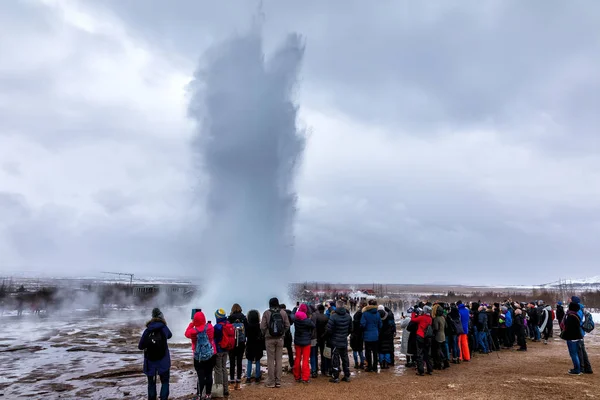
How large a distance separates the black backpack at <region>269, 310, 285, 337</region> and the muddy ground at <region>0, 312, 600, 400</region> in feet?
4.30

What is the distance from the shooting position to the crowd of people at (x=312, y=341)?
8.91 metres

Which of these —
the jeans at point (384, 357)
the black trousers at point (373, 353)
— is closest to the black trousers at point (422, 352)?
the black trousers at point (373, 353)

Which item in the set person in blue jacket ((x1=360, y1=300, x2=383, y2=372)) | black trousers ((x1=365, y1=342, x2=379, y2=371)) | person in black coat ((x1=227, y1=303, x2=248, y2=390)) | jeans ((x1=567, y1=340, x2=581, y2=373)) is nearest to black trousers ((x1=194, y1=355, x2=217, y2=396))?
person in black coat ((x1=227, y1=303, x2=248, y2=390))

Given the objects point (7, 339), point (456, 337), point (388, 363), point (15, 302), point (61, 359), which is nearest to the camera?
point (388, 363)

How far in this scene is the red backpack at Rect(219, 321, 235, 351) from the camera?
9.52 metres

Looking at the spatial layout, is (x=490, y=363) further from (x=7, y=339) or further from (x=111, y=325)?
(x=111, y=325)

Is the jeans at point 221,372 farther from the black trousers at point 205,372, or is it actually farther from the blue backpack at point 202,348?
the blue backpack at point 202,348

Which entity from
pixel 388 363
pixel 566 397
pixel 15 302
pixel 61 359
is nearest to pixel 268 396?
pixel 388 363

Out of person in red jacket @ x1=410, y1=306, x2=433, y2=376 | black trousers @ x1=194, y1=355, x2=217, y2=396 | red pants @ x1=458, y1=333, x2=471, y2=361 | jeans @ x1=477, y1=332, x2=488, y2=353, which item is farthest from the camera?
jeans @ x1=477, y1=332, x2=488, y2=353

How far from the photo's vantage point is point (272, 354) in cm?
1049

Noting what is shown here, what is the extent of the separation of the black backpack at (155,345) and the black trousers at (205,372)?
0.78 meters

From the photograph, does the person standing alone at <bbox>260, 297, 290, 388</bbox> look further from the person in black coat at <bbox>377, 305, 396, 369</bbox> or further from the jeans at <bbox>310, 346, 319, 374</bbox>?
the person in black coat at <bbox>377, 305, 396, 369</bbox>

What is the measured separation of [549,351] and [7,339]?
24946mm

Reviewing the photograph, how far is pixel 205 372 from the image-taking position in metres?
9.11
